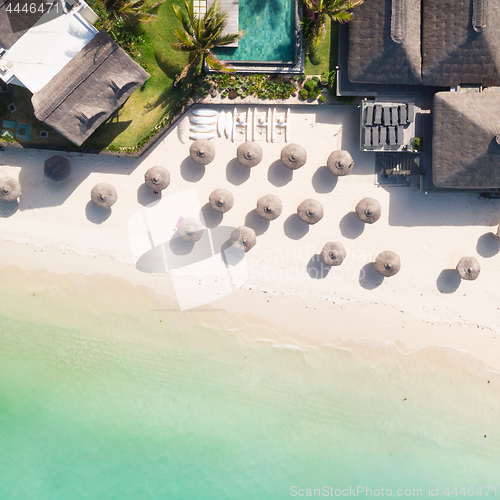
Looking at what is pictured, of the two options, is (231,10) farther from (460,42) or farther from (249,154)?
(460,42)

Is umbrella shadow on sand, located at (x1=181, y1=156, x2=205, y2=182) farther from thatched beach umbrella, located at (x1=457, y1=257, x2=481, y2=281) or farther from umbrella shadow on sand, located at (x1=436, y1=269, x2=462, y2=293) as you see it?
thatched beach umbrella, located at (x1=457, y1=257, x2=481, y2=281)

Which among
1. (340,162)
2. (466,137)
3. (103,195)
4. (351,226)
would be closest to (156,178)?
(103,195)

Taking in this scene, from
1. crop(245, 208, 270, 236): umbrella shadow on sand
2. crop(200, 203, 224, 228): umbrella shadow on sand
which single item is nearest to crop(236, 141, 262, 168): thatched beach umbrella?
crop(245, 208, 270, 236): umbrella shadow on sand

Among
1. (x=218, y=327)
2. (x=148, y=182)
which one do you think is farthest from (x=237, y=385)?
(x=148, y=182)

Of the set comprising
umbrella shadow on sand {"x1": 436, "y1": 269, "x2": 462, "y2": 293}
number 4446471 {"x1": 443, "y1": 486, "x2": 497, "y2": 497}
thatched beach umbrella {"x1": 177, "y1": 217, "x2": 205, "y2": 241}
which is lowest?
number 4446471 {"x1": 443, "y1": 486, "x2": 497, "y2": 497}

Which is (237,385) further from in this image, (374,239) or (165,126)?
(165,126)

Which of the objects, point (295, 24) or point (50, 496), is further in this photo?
point (50, 496)
